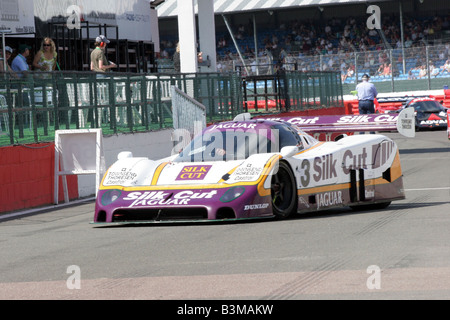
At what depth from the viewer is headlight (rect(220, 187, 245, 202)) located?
938 cm

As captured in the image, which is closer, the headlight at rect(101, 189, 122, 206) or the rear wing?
the headlight at rect(101, 189, 122, 206)

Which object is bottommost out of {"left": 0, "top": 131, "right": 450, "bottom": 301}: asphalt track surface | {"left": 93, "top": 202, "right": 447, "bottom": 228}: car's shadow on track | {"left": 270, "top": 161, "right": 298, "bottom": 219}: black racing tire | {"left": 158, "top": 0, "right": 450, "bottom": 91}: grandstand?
{"left": 93, "top": 202, "right": 447, "bottom": 228}: car's shadow on track

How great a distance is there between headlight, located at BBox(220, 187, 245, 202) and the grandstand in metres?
29.9

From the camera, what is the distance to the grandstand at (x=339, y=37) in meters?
39.3

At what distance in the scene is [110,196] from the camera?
9.81m

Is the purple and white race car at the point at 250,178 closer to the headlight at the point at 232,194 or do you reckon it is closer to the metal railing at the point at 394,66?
the headlight at the point at 232,194

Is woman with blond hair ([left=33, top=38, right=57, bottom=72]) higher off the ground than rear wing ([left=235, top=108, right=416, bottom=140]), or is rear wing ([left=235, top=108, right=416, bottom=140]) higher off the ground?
woman with blond hair ([left=33, top=38, right=57, bottom=72])

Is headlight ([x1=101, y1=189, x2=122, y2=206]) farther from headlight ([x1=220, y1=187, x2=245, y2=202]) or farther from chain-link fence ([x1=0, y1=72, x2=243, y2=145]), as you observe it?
chain-link fence ([x1=0, y1=72, x2=243, y2=145])

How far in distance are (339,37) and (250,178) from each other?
129 ft

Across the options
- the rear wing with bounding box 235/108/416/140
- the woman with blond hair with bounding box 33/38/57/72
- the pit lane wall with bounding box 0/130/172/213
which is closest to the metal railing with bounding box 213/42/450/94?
the woman with blond hair with bounding box 33/38/57/72

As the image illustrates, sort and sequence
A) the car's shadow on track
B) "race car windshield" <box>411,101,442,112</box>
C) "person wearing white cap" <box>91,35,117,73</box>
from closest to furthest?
the car's shadow on track → "person wearing white cap" <box>91,35,117,73</box> → "race car windshield" <box>411,101,442,112</box>

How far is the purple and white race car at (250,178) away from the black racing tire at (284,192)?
1 centimetres

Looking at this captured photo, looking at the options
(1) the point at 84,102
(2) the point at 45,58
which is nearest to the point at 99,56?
(2) the point at 45,58

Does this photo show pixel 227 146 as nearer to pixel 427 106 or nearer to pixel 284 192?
pixel 284 192
